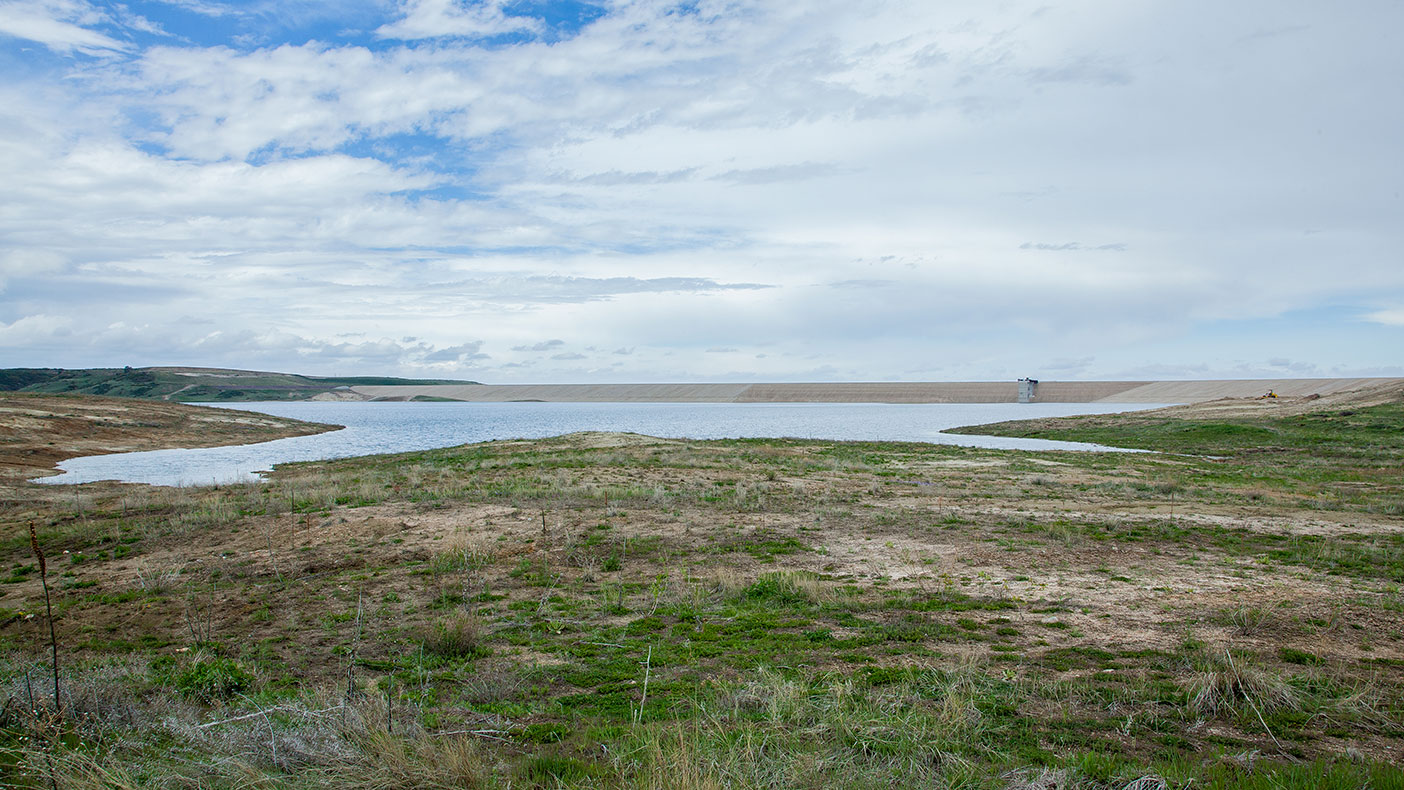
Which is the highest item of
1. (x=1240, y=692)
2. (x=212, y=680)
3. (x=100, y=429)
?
(x=1240, y=692)

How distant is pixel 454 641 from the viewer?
9297 millimetres

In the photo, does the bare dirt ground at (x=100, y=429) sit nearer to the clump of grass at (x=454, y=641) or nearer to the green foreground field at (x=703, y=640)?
the green foreground field at (x=703, y=640)

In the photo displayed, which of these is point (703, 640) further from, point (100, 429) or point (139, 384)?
point (139, 384)

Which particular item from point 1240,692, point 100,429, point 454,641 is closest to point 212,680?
point 454,641

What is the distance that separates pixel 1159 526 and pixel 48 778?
802 inches

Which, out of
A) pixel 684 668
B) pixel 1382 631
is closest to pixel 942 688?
pixel 684 668

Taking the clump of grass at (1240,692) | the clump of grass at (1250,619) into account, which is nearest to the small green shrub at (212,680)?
the clump of grass at (1240,692)

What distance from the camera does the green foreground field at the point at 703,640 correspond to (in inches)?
219

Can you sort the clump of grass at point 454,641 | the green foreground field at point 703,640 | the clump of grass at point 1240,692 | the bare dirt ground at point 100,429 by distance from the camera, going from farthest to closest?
1. the bare dirt ground at point 100,429
2. the clump of grass at point 454,641
3. the clump of grass at point 1240,692
4. the green foreground field at point 703,640

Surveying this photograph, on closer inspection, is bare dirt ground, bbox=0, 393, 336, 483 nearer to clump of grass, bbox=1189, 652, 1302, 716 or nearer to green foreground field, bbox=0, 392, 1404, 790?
green foreground field, bbox=0, 392, 1404, 790

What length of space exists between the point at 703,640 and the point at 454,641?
3.27 meters

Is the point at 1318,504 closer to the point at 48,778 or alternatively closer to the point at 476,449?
the point at 48,778

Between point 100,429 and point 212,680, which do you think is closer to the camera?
point 212,680

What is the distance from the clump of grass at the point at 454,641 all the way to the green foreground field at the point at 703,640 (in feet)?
0.13
